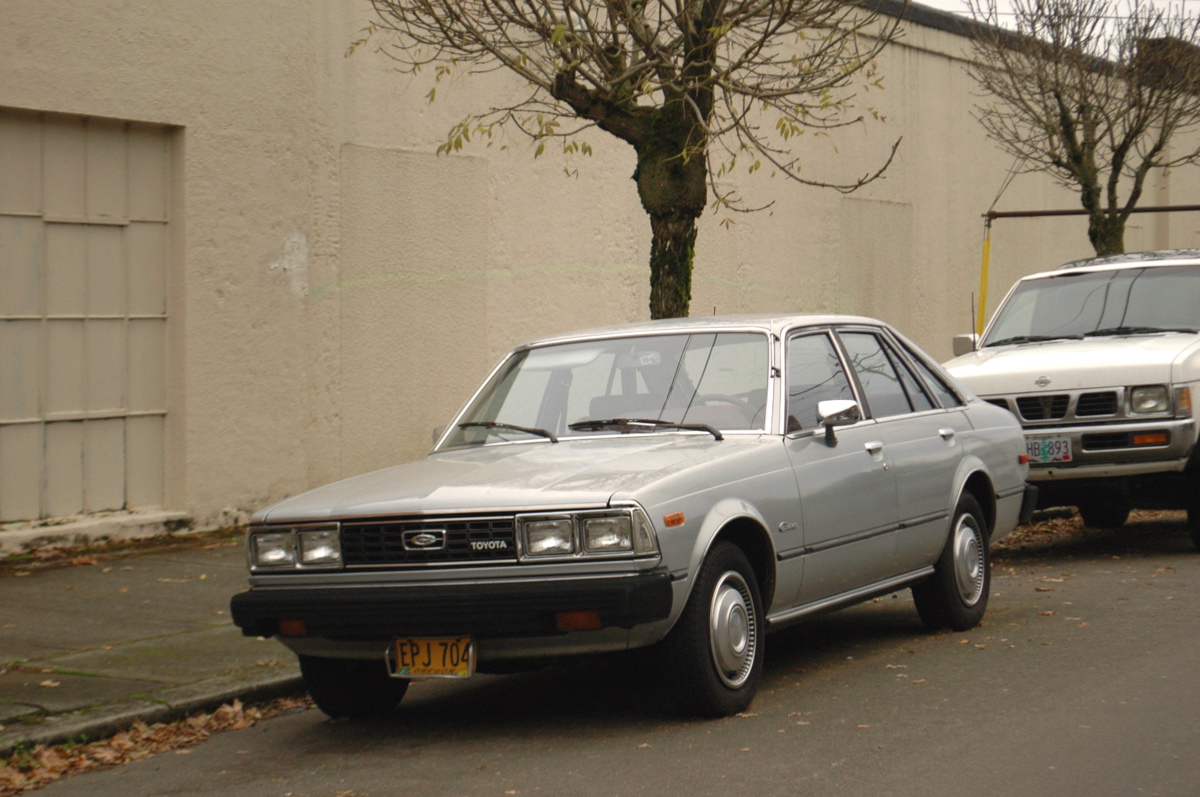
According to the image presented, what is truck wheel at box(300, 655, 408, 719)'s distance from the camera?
20.5 feet

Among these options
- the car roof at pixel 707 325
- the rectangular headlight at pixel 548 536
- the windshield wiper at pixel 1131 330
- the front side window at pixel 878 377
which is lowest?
the rectangular headlight at pixel 548 536

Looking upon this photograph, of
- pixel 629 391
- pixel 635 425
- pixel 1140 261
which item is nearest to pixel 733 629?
pixel 635 425

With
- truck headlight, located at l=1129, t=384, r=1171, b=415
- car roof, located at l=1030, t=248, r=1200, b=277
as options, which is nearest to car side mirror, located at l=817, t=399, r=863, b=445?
truck headlight, located at l=1129, t=384, r=1171, b=415

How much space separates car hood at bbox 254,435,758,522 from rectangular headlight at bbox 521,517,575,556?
6 cm

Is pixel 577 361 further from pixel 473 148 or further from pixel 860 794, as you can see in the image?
pixel 473 148

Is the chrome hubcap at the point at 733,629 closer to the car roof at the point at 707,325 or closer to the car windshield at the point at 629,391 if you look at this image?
the car windshield at the point at 629,391

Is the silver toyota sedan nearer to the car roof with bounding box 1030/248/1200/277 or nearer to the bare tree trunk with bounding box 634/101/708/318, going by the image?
the bare tree trunk with bounding box 634/101/708/318

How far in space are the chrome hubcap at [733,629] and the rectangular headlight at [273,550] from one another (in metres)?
1.64

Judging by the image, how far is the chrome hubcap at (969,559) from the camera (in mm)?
7770

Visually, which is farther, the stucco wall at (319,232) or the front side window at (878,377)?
the stucco wall at (319,232)

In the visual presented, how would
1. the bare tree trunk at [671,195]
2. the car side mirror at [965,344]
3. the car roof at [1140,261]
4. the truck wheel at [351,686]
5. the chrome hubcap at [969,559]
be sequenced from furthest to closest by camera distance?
the car roof at [1140,261] < the car side mirror at [965,344] < the bare tree trunk at [671,195] < the chrome hubcap at [969,559] < the truck wheel at [351,686]

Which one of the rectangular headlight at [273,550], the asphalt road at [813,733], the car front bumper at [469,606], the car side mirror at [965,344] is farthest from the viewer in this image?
the car side mirror at [965,344]

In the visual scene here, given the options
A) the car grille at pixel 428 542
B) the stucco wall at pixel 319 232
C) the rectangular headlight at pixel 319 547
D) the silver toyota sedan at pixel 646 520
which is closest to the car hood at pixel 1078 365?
the silver toyota sedan at pixel 646 520

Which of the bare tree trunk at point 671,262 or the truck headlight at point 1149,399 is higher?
the bare tree trunk at point 671,262
